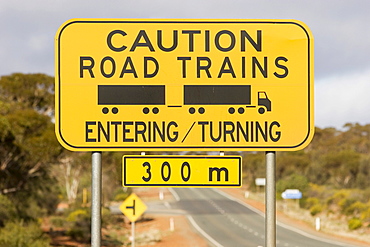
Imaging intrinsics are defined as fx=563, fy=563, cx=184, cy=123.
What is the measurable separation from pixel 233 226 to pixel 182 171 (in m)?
38.3

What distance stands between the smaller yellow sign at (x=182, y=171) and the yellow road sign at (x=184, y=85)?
98mm

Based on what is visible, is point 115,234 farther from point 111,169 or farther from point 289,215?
point 289,215

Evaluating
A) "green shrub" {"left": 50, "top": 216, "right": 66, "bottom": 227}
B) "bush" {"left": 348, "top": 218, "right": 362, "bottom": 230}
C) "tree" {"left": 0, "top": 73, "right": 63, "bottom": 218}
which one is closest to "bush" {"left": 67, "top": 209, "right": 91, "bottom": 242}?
"green shrub" {"left": 50, "top": 216, "right": 66, "bottom": 227}

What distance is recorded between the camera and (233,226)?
41562 mm

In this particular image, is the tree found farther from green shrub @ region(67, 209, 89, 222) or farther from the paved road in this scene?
the paved road

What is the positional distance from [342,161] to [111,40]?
70.6m

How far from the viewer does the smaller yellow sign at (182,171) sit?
4125mm

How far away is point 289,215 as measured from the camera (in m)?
49.7

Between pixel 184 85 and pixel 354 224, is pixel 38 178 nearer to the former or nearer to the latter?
pixel 354 224

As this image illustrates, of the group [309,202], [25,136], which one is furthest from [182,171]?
[309,202]

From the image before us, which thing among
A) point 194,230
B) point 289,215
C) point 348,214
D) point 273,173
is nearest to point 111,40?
point 273,173

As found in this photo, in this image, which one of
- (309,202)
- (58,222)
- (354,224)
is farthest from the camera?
(309,202)

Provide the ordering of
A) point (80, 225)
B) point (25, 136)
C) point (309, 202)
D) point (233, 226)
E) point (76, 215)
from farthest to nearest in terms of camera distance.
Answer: point (309, 202) → point (233, 226) → point (76, 215) → point (80, 225) → point (25, 136)

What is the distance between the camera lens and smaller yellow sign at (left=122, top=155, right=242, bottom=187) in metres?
4.12
